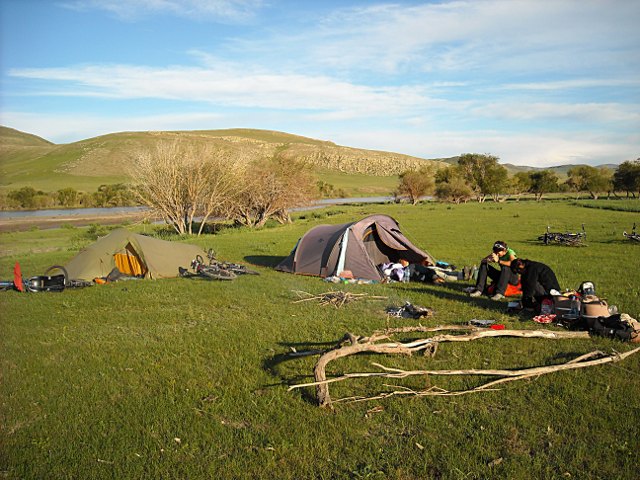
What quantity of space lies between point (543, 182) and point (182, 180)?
71.5 m

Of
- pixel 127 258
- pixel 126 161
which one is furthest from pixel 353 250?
pixel 126 161

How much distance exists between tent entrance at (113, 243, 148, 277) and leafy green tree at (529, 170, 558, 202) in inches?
3180

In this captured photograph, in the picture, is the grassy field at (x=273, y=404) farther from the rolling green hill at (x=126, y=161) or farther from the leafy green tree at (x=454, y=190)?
the leafy green tree at (x=454, y=190)

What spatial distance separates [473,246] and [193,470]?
1851 centimetres

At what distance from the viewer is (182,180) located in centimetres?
3102

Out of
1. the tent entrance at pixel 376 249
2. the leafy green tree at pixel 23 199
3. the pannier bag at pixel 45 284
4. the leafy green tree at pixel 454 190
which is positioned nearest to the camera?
the pannier bag at pixel 45 284

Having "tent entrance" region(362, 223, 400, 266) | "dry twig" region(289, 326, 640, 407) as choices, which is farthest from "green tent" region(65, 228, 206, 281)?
"dry twig" region(289, 326, 640, 407)

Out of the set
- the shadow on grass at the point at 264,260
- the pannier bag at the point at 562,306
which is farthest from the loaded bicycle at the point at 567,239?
the pannier bag at the point at 562,306

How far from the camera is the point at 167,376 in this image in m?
7.15

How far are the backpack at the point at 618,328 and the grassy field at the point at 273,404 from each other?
0.27 meters

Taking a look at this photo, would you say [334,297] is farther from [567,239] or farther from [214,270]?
[567,239]

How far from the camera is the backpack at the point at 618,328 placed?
26.1 feet

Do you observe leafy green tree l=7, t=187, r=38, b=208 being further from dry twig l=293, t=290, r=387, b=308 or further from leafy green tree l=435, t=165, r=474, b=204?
dry twig l=293, t=290, r=387, b=308

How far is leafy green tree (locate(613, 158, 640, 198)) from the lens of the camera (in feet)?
229
